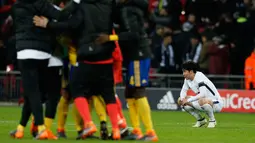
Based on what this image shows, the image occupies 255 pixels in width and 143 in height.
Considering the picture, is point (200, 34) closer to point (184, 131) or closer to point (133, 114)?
point (184, 131)

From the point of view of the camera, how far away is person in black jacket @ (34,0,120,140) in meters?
14.5

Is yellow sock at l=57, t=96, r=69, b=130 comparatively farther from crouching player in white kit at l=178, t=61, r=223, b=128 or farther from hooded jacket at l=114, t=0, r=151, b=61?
crouching player in white kit at l=178, t=61, r=223, b=128

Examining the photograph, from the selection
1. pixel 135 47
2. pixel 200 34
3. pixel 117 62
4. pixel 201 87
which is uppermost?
pixel 200 34

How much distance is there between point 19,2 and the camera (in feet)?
48.1

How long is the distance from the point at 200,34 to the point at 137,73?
13767mm

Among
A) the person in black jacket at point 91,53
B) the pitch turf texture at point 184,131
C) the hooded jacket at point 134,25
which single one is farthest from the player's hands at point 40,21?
the pitch turf texture at point 184,131

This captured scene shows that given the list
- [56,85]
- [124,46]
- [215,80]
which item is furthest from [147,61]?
[215,80]

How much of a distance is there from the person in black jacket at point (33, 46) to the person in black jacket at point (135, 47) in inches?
31.9

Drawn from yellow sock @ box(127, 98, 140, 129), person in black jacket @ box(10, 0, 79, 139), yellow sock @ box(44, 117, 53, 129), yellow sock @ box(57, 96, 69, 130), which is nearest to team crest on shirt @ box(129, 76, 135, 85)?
yellow sock @ box(127, 98, 140, 129)

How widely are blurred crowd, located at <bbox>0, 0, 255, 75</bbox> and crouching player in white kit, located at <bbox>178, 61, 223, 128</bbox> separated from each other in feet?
25.7

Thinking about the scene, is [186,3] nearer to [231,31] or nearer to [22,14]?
[231,31]

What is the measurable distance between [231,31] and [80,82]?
14.1 m

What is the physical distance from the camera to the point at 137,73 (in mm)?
14867

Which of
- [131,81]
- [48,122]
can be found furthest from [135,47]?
[48,122]
